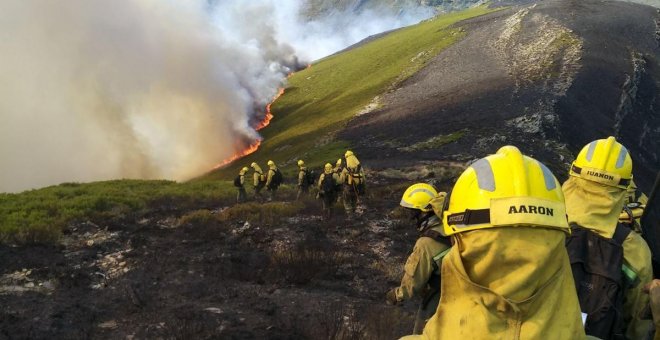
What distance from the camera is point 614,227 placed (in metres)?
3.96

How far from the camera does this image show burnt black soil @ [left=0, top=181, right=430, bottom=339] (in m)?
9.17

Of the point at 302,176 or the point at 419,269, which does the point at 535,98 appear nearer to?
the point at 302,176

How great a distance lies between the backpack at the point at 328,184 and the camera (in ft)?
64.6

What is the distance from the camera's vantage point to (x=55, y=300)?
1133 centimetres

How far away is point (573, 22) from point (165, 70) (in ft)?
183

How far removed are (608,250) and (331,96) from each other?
6720 centimetres

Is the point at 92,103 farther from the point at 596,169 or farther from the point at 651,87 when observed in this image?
the point at 596,169

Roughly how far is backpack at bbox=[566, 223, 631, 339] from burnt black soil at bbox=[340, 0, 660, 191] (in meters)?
24.5


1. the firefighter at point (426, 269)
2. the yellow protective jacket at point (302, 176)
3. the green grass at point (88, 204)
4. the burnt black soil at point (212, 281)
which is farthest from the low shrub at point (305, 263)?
the yellow protective jacket at point (302, 176)

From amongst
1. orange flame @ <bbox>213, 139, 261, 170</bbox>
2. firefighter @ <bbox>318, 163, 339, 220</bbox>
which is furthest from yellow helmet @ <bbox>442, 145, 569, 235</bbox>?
orange flame @ <bbox>213, 139, 261, 170</bbox>

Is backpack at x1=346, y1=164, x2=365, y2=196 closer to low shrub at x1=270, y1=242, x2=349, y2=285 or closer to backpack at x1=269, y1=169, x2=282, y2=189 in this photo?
low shrub at x1=270, y1=242, x2=349, y2=285

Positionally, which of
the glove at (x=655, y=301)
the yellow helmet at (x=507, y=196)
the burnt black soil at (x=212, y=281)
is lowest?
the burnt black soil at (x=212, y=281)

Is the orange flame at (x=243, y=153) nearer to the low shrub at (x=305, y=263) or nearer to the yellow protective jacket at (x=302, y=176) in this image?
the yellow protective jacket at (x=302, y=176)

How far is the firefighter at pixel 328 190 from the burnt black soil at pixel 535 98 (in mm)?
12965
